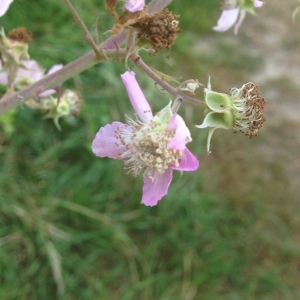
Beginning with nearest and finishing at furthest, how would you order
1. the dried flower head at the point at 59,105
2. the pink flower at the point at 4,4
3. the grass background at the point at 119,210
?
the pink flower at the point at 4,4
the dried flower head at the point at 59,105
the grass background at the point at 119,210

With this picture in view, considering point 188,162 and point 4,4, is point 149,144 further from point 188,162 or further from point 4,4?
point 4,4

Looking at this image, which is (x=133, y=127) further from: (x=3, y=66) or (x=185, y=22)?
(x=185, y=22)

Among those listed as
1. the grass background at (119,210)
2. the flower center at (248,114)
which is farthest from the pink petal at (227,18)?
the grass background at (119,210)

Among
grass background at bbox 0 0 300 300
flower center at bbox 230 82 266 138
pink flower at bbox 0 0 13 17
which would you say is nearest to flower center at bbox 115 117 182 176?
flower center at bbox 230 82 266 138

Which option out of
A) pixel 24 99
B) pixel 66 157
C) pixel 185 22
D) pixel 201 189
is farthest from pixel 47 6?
pixel 24 99

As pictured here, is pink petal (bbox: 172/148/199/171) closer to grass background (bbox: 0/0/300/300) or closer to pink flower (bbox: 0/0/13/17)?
pink flower (bbox: 0/0/13/17)

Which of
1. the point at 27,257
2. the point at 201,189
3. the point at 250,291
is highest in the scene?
the point at 27,257

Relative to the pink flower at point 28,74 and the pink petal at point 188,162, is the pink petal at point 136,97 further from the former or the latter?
the pink flower at point 28,74
